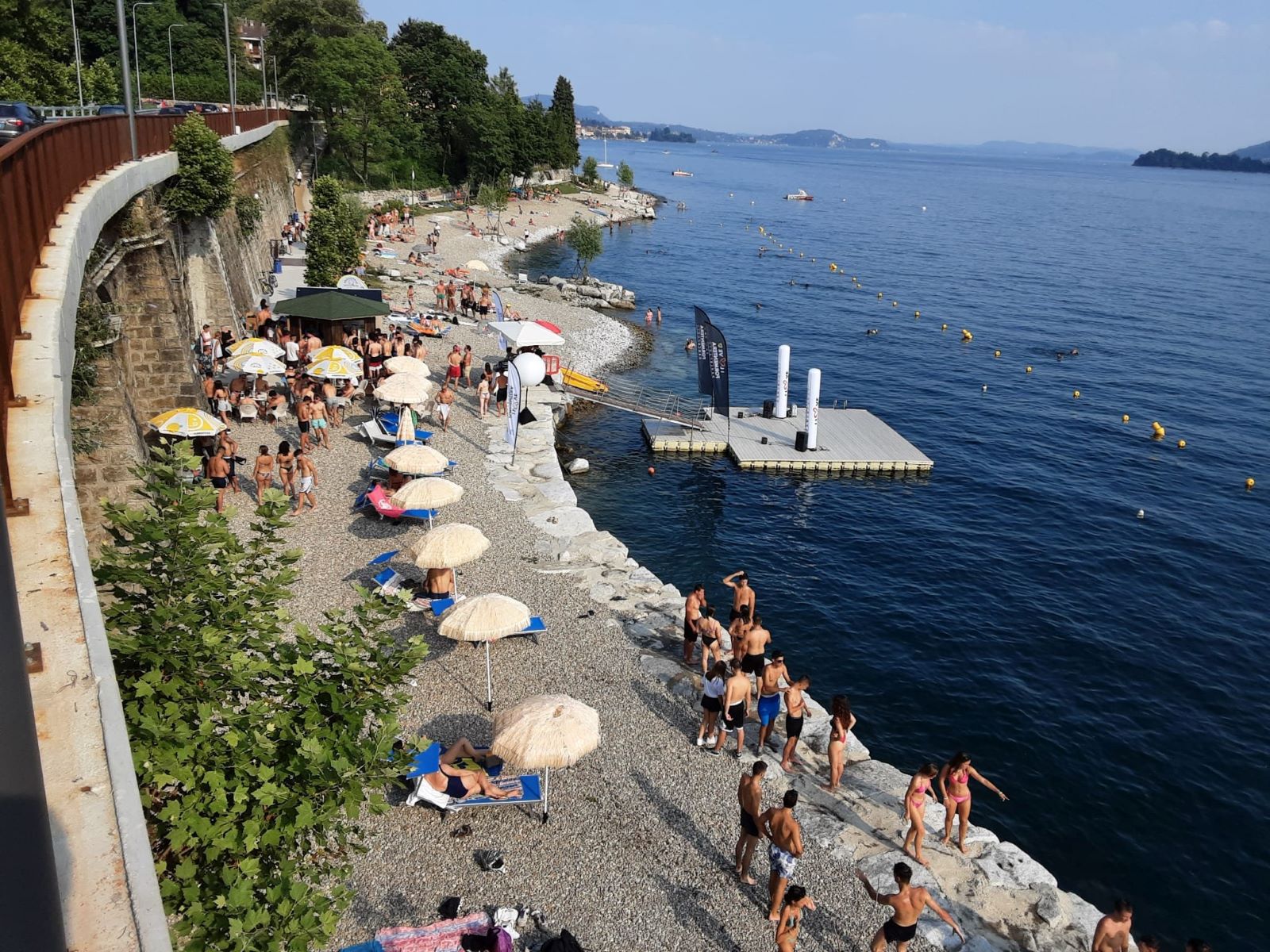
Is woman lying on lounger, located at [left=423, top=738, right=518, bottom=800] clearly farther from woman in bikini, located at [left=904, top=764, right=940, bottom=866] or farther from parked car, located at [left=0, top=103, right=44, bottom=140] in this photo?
parked car, located at [left=0, top=103, right=44, bottom=140]

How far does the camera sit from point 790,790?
11.0m

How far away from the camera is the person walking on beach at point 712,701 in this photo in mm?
13234

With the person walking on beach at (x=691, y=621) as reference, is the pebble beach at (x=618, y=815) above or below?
below

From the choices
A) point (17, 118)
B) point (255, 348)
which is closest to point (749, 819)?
point (255, 348)

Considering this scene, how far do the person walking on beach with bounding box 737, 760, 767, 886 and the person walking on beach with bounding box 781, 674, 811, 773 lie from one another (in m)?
2.51

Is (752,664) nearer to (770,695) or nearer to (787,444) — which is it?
(770,695)

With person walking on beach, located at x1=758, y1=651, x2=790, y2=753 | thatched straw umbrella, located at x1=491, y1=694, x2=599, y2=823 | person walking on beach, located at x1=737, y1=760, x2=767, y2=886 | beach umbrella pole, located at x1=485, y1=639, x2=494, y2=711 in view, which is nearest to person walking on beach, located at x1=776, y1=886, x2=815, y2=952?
person walking on beach, located at x1=737, y1=760, x2=767, y2=886

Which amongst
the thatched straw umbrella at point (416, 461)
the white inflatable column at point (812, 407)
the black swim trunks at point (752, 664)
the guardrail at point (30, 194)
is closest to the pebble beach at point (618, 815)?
the black swim trunks at point (752, 664)

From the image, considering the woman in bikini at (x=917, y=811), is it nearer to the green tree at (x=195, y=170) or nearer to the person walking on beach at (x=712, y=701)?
the person walking on beach at (x=712, y=701)

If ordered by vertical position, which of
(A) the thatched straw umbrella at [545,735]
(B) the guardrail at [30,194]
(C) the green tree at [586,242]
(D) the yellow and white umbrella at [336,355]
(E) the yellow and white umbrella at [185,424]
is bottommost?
(A) the thatched straw umbrella at [545,735]

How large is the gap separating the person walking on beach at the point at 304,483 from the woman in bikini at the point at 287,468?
143 millimetres

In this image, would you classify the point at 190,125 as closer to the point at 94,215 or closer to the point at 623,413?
the point at 94,215

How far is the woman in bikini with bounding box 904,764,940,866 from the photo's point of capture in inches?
462

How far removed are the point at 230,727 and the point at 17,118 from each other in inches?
1027
